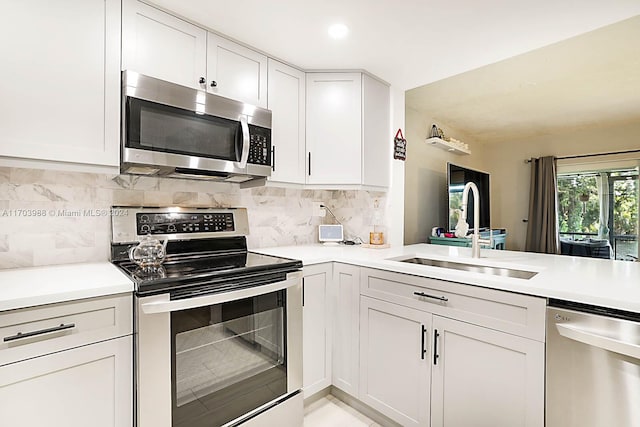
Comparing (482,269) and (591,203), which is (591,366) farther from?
(591,203)

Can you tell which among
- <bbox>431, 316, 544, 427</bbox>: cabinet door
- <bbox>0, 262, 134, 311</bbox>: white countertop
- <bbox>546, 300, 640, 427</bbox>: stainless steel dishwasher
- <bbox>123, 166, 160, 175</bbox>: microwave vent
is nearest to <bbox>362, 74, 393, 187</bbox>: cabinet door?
<bbox>431, 316, 544, 427</bbox>: cabinet door

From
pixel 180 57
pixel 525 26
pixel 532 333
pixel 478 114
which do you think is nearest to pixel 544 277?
pixel 532 333

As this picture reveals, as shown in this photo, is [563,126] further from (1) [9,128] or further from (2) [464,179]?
(1) [9,128]

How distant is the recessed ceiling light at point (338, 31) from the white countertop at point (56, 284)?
5.39ft

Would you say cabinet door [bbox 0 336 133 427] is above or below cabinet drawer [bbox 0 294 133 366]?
below

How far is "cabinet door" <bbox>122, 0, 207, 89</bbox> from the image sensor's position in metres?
1.56

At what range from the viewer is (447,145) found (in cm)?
406

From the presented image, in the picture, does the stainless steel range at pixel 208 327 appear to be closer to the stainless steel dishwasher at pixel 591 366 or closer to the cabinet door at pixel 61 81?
the cabinet door at pixel 61 81

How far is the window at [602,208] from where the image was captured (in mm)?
4484

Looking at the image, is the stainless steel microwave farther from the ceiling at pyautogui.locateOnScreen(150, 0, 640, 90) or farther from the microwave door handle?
the ceiling at pyautogui.locateOnScreen(150, 0, 640, 90)

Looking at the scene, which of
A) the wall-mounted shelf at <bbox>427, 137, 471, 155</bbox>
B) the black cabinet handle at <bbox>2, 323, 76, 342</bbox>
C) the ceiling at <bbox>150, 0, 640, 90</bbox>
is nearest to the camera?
the black cabinet handle at <bbox>2, 323, 76, 342</bbox>

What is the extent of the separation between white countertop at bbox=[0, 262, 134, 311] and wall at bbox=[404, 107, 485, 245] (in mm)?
2952

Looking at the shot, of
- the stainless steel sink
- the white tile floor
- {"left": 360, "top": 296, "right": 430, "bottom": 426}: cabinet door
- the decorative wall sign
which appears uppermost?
the decorative wall sign

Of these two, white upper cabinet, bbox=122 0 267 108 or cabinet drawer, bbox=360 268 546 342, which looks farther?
white upper cabinet, bbox=122 0 267 108
